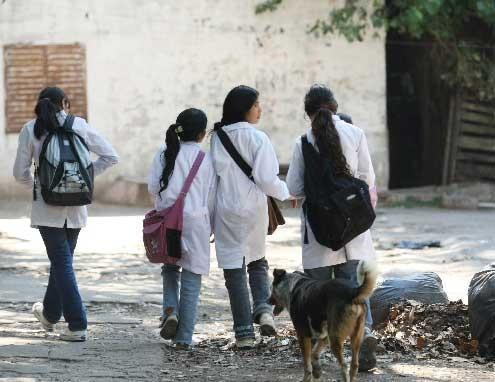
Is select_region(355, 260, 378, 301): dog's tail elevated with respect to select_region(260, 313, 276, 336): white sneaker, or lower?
elevated

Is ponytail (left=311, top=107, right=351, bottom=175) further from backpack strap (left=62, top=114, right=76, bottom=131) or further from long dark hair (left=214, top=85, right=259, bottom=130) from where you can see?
backpack strap (left=62, top=114, right=76, bottom=131)

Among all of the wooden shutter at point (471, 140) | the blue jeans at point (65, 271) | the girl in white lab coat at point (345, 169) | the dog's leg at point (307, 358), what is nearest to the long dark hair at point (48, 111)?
the blue jeans at point (65, 271)

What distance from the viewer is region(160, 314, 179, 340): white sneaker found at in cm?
654

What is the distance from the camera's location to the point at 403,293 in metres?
7.50

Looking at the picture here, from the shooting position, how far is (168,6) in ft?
54.9

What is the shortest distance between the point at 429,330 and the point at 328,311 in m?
1.68

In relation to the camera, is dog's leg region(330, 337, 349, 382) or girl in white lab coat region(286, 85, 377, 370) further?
girl in white lab coat region(286, 85, 377, 370)

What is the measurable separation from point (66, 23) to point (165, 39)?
155 cm

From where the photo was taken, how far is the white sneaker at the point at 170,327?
257 inches

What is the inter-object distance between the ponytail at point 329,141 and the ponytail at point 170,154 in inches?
40.6

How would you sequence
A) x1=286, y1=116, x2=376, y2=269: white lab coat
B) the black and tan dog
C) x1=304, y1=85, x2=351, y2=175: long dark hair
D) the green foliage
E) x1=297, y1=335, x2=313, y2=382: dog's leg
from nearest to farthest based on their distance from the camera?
the black and tan dog
x1=297, y1=335, x2=313, y2=382: dog's leg
x1=304, y1=85, x2=351, y2=175: long dark hair
x1=286, y1=116, x2=376, y2=269: white lab coat
the green foliage

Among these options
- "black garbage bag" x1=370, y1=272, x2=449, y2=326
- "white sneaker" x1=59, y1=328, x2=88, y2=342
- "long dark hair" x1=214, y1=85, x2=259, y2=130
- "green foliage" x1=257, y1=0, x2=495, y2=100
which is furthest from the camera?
"green foliage" x1=257, y1=0, x2=495, y2=100

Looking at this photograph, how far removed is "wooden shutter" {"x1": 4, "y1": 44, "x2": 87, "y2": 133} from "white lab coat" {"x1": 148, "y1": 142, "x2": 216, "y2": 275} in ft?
34.3

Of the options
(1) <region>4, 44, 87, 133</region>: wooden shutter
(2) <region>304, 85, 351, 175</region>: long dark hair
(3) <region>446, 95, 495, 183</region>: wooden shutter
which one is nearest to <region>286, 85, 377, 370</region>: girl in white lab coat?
(2) <region>304, 85, 351, 175</region>: long dark hair
